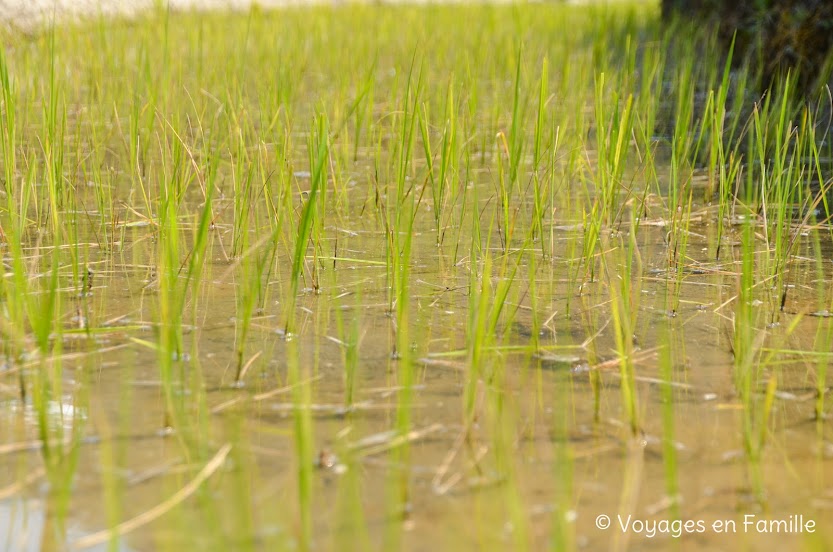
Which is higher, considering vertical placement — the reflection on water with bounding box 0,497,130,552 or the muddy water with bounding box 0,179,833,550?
the muddy water with bounding box 0,179,833,550

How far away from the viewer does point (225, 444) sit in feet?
3.92

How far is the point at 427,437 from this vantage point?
125cm

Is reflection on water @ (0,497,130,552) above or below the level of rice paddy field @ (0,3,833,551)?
below

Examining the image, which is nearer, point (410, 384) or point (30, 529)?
point (30, 529)

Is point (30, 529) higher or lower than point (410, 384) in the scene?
lower

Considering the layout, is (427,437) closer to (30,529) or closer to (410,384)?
(410,384)

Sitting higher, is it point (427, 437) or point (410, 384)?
point (410, 384)

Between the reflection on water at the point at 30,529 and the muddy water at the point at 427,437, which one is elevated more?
the muddy water at the point at 427,437

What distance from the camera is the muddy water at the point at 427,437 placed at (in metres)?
1.05

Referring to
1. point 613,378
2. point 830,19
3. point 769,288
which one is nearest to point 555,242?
point 769,288

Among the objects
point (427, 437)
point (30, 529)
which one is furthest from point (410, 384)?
point (30, 529)

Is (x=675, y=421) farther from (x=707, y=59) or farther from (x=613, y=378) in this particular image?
(x=707, y=59)

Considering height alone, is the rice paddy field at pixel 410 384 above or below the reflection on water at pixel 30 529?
above

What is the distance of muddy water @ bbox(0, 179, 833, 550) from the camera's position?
1047 mm
